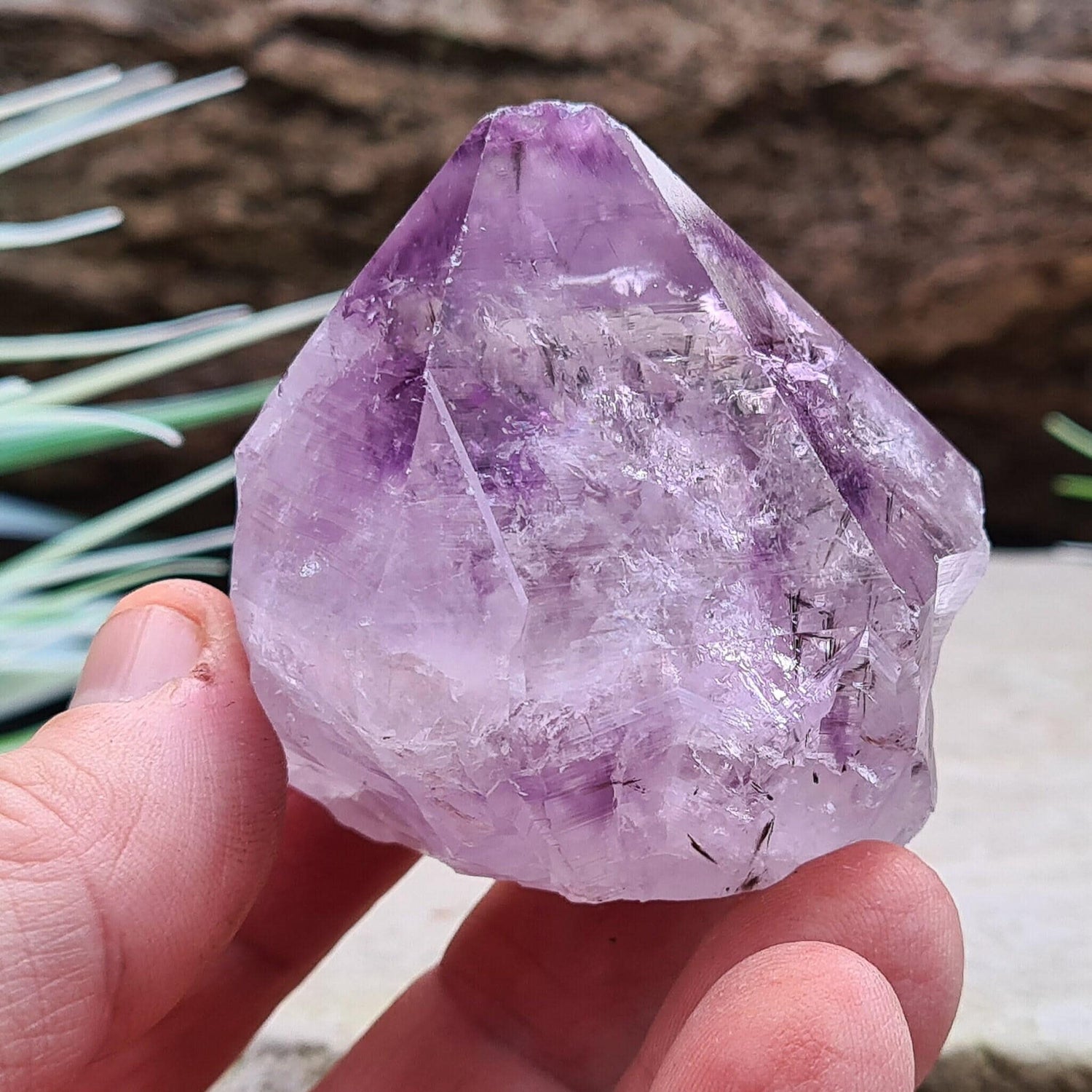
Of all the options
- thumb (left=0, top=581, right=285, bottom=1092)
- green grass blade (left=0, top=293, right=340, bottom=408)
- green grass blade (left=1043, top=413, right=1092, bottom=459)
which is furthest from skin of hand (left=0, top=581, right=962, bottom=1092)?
green grass blade (left=1043, top=413, right=1092, bottom=459)

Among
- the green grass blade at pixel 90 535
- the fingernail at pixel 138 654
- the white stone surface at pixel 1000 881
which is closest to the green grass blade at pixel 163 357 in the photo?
the green grass blade at pixel 90 535

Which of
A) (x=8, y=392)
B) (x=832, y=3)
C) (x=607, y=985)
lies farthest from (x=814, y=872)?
(x=832, y=3)

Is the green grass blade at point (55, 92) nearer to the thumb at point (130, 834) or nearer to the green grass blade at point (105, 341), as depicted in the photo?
the green grass blade at point (105, 341)

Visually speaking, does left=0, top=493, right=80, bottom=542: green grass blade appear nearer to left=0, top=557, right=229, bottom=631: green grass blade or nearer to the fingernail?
left=0, top=557, right=229, bottom=631: green grass blade

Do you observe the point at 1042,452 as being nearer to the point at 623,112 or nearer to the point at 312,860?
the point at 623,112

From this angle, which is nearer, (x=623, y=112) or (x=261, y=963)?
(x=261, y=963)

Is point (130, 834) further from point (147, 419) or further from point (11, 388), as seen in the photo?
point (147, 419)

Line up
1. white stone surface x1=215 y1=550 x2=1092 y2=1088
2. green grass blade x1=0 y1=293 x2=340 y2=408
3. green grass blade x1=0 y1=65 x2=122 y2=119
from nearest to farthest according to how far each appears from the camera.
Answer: white stone surface x1=215 y1=550 x2=1092 y2=1088
green grass blade x1=0 y1=65 x2=122 y2=119
green grass blade x1=0 y1=293 x2=340 y2=408
